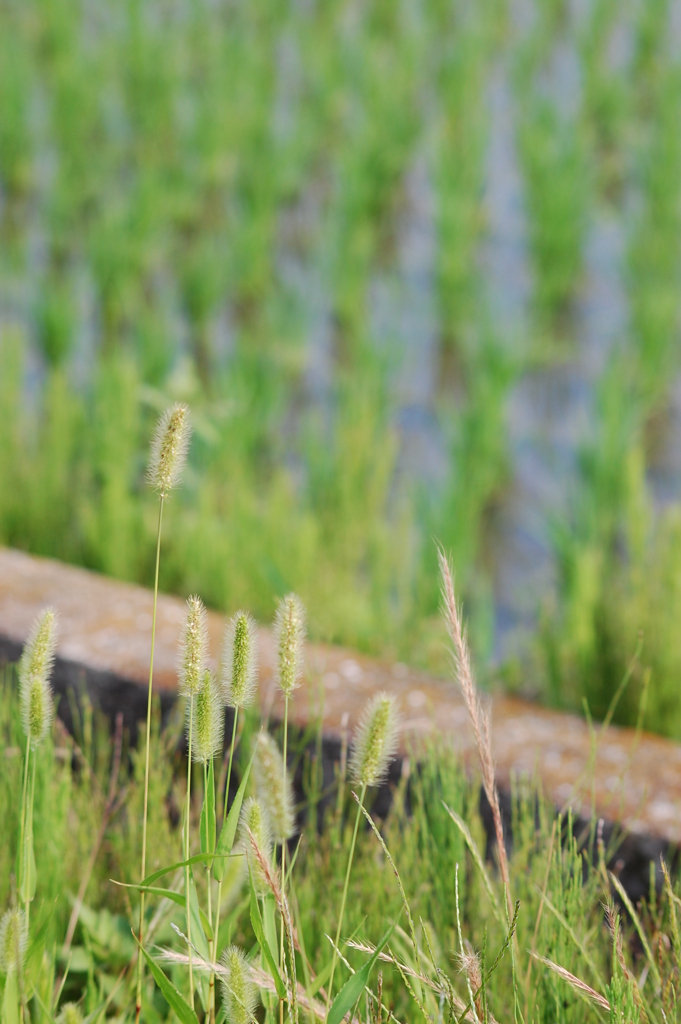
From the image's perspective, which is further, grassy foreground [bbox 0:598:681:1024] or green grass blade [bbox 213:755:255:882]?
grassy foreground [bbox 0:598:681:1024]

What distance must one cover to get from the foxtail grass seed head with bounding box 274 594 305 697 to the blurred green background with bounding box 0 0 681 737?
0.50 meters

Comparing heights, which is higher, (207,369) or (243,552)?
(207,369)

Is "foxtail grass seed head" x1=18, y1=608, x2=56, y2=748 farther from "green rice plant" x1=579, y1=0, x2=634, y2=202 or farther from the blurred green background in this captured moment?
"green rice plant" x1=579, y1=0, x2=634, y2=202

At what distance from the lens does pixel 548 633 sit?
202 centimetres

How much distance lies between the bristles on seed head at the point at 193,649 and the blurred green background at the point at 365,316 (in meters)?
0.50

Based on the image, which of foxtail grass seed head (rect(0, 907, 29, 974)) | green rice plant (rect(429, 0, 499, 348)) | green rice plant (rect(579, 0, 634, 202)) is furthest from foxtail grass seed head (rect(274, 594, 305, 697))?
green rice plant (rect(579, 0, 634, 202))

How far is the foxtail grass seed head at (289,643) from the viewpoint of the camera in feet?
2.46

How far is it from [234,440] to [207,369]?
1.28 meters

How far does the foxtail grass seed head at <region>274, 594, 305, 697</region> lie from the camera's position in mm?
749

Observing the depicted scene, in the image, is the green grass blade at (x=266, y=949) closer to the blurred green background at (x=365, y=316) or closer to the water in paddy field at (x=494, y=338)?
the blurred green background at (x=365, y=316)

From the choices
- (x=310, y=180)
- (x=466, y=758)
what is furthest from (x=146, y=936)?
(x=310, y=180)

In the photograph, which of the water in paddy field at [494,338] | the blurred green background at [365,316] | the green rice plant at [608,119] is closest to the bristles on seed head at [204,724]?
the blurred green background at [365,316]

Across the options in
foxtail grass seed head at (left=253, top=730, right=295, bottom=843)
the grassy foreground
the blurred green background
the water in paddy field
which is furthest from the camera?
the water in paddy field

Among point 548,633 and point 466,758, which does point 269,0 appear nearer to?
point 548,633
